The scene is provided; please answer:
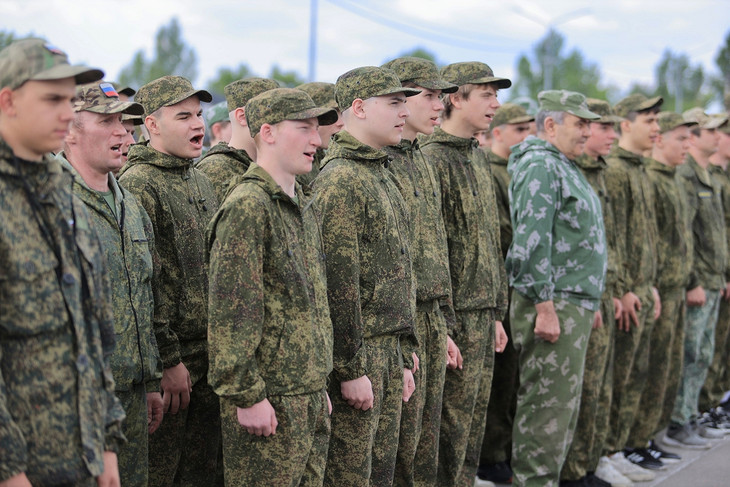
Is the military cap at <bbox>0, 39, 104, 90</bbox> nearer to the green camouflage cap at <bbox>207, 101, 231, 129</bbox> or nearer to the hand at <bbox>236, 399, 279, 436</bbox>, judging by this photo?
the hand at <bbox>236, 399, 279, 436</bbox>

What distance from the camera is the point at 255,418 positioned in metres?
3.27

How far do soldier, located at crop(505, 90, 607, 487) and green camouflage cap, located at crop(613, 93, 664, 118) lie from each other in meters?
1.74

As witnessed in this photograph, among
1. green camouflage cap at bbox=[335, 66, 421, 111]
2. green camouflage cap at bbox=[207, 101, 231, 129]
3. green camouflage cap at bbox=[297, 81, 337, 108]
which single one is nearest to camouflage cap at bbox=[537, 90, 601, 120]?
green camouflage cap at bbox=[297, 81, 337, 108]

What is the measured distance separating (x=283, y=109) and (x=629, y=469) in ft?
14.5

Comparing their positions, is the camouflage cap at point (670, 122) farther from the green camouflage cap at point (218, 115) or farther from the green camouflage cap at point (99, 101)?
the green camouflage cap at point (99, 101)

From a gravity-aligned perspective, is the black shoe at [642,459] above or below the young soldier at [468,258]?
below

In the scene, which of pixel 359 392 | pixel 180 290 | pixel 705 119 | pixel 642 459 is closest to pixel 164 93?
pixel 180 290

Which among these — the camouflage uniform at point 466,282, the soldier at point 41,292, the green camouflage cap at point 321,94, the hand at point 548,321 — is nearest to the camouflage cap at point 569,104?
the camouflage uniform at point 466,282

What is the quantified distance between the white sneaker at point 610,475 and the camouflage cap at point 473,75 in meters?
2.91

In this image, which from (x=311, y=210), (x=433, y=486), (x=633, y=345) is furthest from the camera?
(x=633, y=345)

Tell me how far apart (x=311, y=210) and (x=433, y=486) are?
2.01 metres

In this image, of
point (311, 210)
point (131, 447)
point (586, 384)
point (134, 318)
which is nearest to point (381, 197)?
point (311, 210)

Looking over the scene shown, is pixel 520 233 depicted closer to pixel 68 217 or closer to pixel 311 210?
pixel 311 210

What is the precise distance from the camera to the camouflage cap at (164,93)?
4.33m
